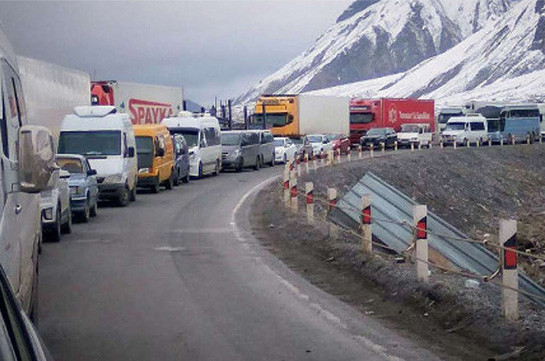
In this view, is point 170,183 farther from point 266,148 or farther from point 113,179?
point 266,148

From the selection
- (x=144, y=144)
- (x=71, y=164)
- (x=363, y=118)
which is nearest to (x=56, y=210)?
(x=71, y=164)

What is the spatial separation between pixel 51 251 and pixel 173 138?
1906cm

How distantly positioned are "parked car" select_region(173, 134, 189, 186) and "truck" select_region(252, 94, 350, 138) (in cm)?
1967

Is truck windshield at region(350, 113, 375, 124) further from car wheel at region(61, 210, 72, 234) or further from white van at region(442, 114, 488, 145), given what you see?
car wheel at region(61, 210, 72, 234)

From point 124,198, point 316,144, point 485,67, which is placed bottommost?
point 124,198

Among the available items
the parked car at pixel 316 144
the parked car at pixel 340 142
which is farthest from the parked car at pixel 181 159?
the parked car at pixel 340 142

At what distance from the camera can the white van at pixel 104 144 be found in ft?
85.8

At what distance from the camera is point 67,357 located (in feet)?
29.9

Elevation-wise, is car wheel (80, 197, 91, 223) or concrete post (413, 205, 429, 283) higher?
concrete post (413, 205, 429, 283)

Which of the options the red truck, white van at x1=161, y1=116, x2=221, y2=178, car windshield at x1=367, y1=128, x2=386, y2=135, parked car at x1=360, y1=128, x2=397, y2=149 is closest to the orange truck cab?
white van at x1=161, y1=116, x2=221, y2=178

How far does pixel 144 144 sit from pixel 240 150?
42.4 ft

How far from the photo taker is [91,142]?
88.5 ft

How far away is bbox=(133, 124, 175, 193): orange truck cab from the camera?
31.3 meters

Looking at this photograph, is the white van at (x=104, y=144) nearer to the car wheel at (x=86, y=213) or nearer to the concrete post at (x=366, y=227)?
the car wheel at (x=86, y=213)
